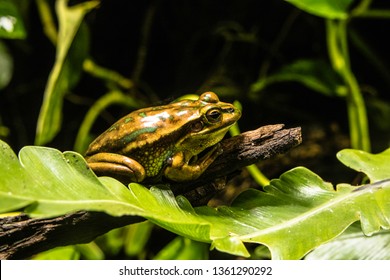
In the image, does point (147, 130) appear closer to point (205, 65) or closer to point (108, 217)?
point (108, 217)

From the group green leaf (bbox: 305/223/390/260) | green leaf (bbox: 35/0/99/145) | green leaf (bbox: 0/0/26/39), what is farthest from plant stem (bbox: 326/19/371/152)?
green leaf (bbox: 0/0/26/39)

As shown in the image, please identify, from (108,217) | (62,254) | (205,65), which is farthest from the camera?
(205,65)

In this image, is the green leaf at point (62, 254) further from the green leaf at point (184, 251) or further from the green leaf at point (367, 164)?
the green leaf at point (367, 164)

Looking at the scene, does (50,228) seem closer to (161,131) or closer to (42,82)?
(161,131)

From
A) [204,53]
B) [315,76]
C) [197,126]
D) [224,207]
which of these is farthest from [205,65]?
[224,207]

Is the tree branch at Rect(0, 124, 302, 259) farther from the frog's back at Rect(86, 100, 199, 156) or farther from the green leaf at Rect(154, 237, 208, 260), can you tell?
the green leaf at Rect(154, 237, 208, 260)

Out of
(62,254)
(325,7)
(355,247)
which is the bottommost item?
(62,254)
